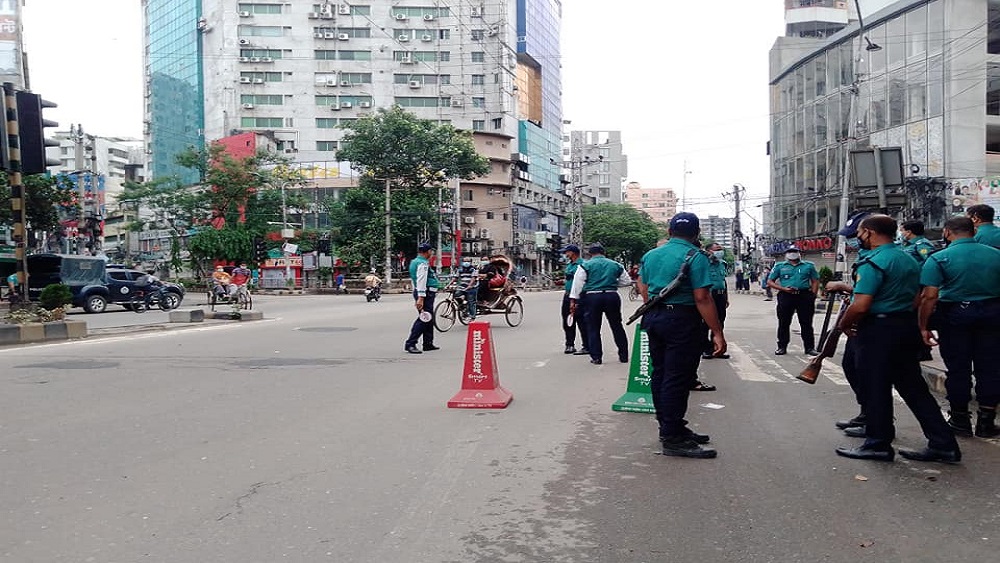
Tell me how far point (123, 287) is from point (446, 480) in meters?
27.1

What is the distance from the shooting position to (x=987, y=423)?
6.01m

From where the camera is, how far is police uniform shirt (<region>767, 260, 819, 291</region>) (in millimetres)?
11875

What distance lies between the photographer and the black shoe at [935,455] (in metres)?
5.16

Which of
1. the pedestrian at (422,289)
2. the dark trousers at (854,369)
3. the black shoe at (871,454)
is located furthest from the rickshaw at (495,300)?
the black shoe at (871,454)

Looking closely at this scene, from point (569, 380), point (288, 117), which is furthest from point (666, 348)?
point (288, 117)

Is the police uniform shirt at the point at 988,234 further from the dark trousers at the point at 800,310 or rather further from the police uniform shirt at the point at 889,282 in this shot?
the dark trousers at the point at 800,310

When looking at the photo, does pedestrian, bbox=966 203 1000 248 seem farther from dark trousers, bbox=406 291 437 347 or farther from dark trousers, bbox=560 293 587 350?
dark trousers, bbox=406 291 437 347

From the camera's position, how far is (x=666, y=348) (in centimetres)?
545

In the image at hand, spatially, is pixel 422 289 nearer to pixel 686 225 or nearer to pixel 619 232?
pixel 686 225

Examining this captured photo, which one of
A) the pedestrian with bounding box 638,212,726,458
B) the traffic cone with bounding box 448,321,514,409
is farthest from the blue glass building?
the pedestrian with bounding box 638,212,726,458

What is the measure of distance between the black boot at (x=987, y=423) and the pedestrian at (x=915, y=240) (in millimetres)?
1544

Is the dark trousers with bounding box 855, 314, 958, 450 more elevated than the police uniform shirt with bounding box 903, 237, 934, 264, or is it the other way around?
the police uniform shirt with bounding box 903, 237, 934, 264

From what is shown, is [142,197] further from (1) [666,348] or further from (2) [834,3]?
(2) [834,3]

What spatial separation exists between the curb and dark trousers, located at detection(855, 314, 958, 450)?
14.6 meters
